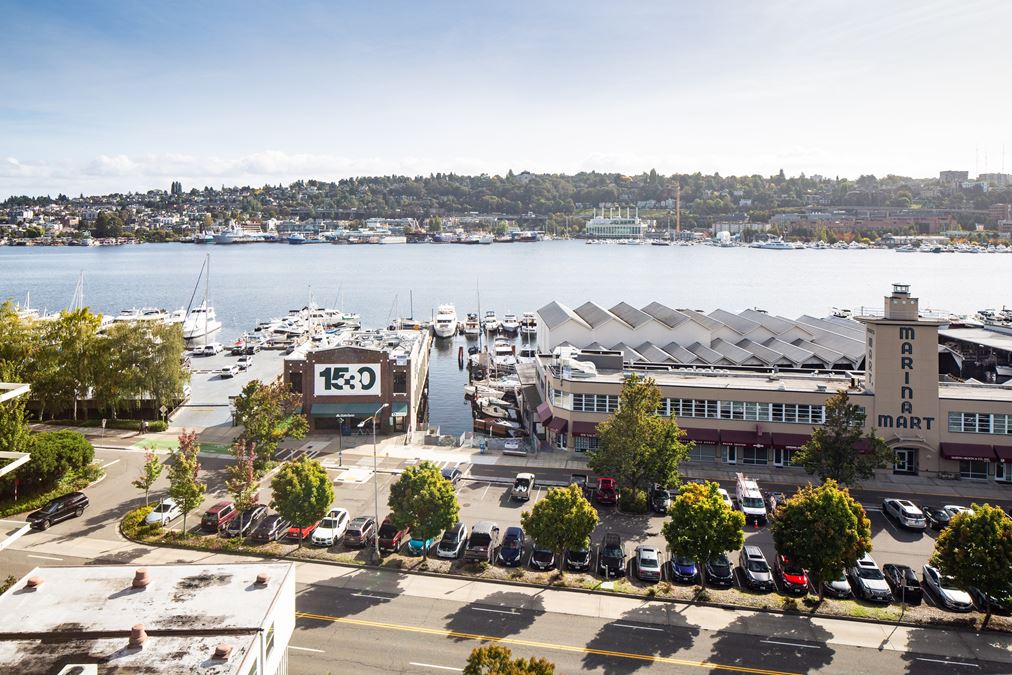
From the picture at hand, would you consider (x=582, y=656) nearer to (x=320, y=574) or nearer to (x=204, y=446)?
(x=320, y=574)

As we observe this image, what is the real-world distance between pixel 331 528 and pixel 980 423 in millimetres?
33007

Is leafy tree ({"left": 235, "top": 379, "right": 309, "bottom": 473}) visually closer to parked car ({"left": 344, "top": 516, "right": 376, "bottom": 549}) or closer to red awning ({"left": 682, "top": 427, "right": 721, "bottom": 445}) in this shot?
parked car ({"left": 344, "top": 516, "right": 376, "bottom": 549})

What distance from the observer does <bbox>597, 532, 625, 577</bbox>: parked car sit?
88.7ft

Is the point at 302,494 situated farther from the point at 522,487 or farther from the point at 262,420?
the point at 522,487

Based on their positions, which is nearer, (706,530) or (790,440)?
(706,530)

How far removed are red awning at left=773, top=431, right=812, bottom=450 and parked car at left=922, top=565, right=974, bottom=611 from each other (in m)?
13.7

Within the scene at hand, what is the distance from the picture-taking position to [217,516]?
1252 inches

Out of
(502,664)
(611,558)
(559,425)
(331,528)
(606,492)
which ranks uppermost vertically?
(502,664)

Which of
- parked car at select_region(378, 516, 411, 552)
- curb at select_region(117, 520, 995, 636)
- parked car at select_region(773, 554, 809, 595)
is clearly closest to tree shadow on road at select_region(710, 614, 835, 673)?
curb at select_region(117, 520, 995, 636)

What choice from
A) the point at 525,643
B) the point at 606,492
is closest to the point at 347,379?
the point at 606,492

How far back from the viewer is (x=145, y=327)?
1925 inches

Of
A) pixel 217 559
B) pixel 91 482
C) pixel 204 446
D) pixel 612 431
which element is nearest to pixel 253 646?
pixel 217 559

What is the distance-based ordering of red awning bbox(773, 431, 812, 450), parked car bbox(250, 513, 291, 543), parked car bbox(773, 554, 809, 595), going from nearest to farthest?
parked car bbox(773, 554, 809, 595), parked car bbox(250, 513, 291, 543), red awning bbox(773, 431, 812, 450)

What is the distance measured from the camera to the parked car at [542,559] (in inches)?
1089
